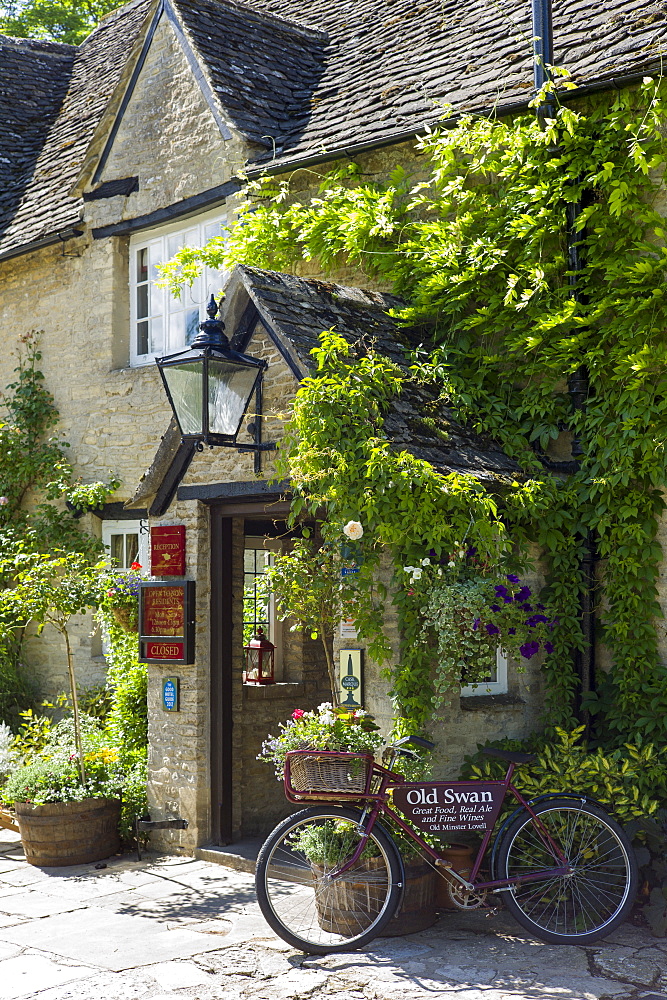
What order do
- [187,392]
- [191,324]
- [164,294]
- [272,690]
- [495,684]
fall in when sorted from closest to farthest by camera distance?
[187,392], [495,684], [272,690], [191,324], [164,294]

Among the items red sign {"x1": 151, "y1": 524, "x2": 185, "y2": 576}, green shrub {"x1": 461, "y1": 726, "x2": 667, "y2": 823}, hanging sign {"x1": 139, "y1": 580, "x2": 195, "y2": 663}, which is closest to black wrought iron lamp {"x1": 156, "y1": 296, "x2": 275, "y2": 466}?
red sign {"x1": 151, "y1": 524, "x2": 185, "y2": 576}

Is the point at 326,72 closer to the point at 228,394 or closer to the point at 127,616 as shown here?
the point at 228,394

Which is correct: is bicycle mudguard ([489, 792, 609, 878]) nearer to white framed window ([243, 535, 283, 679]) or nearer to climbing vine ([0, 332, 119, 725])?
white framed window ([243, 535, 283, 679])

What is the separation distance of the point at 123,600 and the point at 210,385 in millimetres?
2862

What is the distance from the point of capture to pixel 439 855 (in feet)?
18.6

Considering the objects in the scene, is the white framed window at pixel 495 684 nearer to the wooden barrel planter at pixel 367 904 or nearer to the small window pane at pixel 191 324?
the wooden barrel planter at pixel 367 904

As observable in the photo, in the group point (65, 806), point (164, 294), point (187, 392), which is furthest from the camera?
point (164, 294)

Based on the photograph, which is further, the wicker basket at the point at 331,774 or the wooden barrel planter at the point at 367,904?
the wooden barrel planter at the point at 367,904

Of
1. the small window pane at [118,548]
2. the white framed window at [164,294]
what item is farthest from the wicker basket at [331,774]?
the small window pane at [118,548]

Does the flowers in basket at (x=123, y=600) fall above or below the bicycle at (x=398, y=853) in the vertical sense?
above

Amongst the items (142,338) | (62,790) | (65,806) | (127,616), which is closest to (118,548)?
(142,338)

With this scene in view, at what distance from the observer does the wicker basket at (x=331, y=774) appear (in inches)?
216

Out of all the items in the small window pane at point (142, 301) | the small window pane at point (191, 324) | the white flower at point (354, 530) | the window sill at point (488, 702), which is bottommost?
the window sill at point (488, 702)

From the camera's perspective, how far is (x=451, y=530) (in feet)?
19.4
